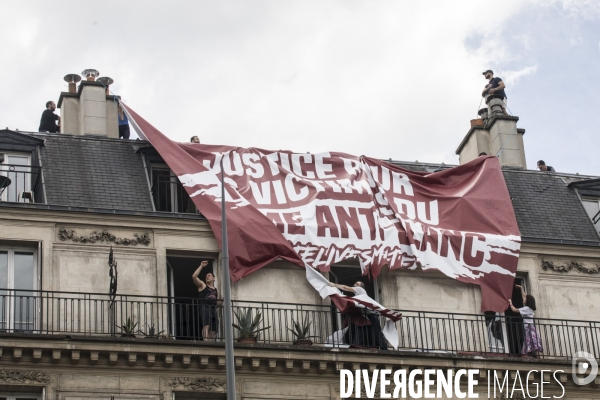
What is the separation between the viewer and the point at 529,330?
34094 mm

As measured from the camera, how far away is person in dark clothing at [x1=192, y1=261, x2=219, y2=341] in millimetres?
32094

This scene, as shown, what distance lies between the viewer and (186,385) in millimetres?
31000

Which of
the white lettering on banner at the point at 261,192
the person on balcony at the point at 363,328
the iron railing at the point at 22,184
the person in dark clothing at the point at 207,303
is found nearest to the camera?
the person in dark clothing at the point at 207,303

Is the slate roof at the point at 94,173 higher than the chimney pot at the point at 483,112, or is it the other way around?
the chimney pot at the point at 483,112

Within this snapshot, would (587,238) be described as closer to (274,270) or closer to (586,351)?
(586,351)

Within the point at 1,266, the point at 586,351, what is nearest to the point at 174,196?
the point at 1,266

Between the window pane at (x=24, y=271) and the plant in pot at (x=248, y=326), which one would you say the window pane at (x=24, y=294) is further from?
the plant in pot at (x=248, y=326)

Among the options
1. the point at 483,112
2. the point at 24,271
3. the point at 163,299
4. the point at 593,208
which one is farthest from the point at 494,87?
the point at 24,271

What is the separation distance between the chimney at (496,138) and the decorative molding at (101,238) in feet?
35.3

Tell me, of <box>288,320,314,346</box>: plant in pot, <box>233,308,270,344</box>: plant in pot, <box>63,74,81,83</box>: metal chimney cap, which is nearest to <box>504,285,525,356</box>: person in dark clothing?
<box>288,320,314,346</box>: plant in pot

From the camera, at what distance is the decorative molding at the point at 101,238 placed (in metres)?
32.5

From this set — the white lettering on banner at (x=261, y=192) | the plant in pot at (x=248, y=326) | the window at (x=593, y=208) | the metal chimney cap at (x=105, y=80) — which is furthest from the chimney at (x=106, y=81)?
the window at (x=593, y=208)

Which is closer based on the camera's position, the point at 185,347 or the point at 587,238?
the point at 185,347

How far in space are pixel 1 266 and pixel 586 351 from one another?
43.0 feet
